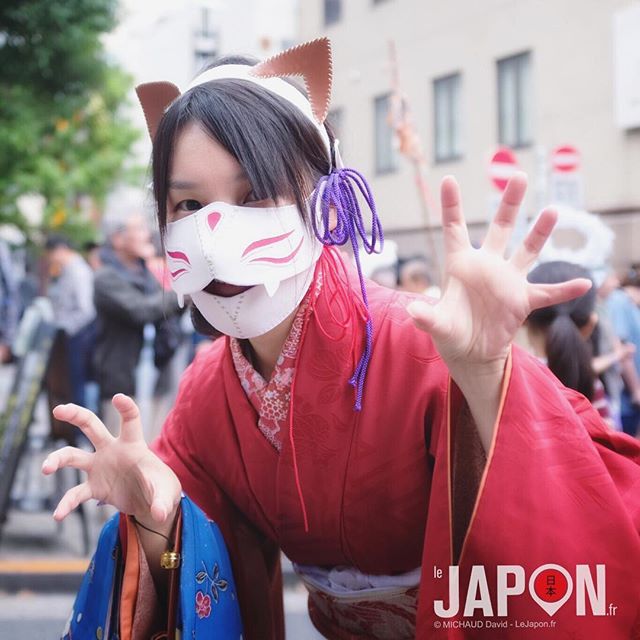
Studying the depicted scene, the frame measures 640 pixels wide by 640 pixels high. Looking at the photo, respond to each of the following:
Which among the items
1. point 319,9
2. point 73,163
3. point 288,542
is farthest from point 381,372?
point 73,163

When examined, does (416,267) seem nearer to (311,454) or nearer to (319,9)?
(311,454)

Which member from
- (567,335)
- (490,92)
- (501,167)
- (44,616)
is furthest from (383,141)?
(567,335)

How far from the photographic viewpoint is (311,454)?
72.9 inches

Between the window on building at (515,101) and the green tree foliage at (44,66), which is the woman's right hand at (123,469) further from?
the window on building at (515,101)

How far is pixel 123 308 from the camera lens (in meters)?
5.32

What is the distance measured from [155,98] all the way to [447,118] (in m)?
13.5

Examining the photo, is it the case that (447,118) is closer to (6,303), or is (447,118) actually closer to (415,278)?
(415,278)

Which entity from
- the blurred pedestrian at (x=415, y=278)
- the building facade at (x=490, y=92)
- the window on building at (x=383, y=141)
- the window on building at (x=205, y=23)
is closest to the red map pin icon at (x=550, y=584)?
the blurred pedestrian at (x=415, y=278)

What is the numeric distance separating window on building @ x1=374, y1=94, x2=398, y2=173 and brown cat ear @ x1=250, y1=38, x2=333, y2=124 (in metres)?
14.3

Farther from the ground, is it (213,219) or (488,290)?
(213,219)

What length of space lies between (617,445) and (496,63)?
12805 mm

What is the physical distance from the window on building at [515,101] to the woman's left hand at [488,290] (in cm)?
1214

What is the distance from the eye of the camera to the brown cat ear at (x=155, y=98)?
2.04 metres

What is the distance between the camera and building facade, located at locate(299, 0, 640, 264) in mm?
11742
